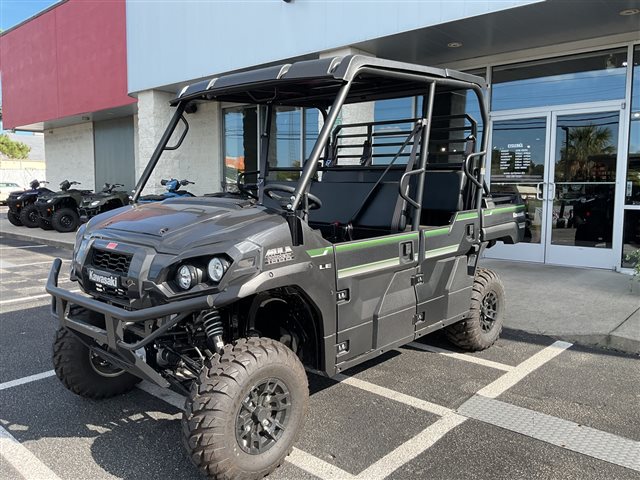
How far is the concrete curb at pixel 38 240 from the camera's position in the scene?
12.1m

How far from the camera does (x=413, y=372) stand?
14.3 feet

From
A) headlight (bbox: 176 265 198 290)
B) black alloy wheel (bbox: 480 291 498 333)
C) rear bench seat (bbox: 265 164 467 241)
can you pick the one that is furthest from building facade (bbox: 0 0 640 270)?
headlight (bbox: 176 265 198 290)

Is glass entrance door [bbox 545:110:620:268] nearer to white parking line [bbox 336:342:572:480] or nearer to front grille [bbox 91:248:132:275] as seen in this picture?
white parking line [bbox 336:342:572:480]

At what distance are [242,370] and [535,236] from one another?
729 centimetres

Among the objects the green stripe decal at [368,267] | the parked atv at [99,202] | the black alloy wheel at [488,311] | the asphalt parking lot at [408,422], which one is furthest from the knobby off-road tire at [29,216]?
the green stripe decal at [368,267]

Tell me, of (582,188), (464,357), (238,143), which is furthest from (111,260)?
(238,143)

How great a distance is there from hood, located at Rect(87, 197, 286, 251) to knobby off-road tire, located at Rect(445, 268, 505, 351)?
2229 mm

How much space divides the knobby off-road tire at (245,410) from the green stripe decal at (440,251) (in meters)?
1.37

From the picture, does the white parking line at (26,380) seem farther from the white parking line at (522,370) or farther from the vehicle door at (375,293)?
the white parking line at (522,370)

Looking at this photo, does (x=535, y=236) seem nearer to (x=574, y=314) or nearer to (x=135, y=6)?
(x=574, y=314)

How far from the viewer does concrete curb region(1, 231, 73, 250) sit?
12.1m

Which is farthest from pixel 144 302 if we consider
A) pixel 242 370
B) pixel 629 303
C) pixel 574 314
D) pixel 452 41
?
pixel 452 41

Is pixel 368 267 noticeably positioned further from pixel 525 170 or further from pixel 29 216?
pixel 29 216

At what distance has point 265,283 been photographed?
9.11 ft
